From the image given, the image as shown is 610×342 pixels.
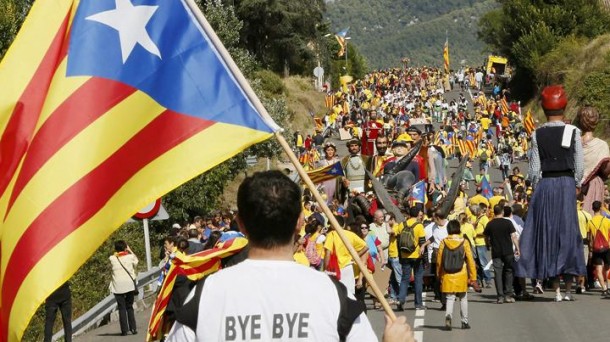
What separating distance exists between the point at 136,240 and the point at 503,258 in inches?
604

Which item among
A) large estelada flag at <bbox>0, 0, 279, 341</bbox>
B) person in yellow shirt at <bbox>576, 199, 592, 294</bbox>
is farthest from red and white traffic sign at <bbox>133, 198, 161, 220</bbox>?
large estelada flag at <bbox>0, 0, 279, 341</bbox>

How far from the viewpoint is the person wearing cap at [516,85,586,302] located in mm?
13633

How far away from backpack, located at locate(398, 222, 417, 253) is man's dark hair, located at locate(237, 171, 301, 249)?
16304mm

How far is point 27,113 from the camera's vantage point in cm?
729

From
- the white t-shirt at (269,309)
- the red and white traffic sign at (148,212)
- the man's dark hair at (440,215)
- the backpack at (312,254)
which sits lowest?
the man's dark hair at (440,215)

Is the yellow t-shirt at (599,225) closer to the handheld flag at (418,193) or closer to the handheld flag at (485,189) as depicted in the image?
the handheld flag at (418,193)

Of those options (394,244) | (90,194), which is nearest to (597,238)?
(394,244)

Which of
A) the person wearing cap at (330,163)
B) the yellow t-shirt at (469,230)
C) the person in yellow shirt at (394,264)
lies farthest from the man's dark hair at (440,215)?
the person wearing cap at (330,163)

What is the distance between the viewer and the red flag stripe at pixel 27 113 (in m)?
7.18

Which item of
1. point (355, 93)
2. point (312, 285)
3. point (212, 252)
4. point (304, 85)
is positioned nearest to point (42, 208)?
point (312, 285)

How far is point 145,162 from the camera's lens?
7.16 metres

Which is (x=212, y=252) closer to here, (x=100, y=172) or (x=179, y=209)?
(x=100, y=172)

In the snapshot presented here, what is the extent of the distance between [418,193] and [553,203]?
10218 millimetres

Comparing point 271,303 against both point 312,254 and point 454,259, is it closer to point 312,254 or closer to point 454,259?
point 312,254
